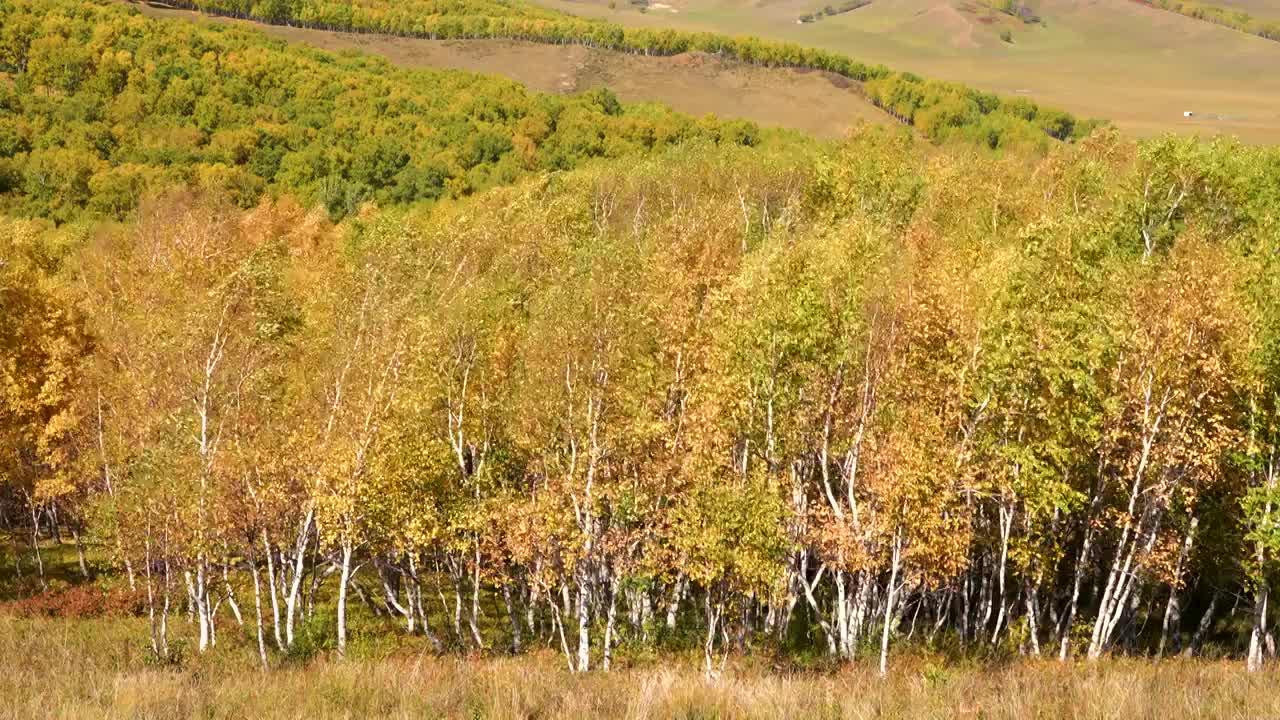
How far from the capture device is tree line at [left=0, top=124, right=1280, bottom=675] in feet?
102

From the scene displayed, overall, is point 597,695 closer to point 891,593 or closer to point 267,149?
point 891,593

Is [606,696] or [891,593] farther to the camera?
[891,593]

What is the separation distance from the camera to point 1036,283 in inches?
1284

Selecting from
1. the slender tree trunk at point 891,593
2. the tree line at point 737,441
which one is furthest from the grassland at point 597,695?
the tree line at point 737,441

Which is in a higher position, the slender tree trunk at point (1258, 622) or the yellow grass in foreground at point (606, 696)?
the yellow grass in foreground at point (606, 696)

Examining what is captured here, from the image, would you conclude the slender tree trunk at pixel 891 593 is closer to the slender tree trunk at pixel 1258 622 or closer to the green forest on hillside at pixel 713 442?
the green forest on hillside at pixel 713 442

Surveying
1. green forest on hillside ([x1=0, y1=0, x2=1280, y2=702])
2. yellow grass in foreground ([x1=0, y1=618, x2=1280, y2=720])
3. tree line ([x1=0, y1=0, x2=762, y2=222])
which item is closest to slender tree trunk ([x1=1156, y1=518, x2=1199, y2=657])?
green forest on hillside ([x1=0, y1=0, x2=1280, y2=702])

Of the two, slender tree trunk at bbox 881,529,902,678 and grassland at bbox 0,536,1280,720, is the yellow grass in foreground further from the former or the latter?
slender tree trunk at bbox 881,529,902,678

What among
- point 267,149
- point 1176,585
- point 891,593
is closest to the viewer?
point 891,593

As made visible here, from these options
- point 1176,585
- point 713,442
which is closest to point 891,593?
point 713,442

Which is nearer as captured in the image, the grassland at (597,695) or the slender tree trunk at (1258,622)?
the grassland at (597,695)

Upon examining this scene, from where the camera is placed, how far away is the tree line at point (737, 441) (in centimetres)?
3105

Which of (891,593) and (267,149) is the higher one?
(267,149)

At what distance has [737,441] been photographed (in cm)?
3766
